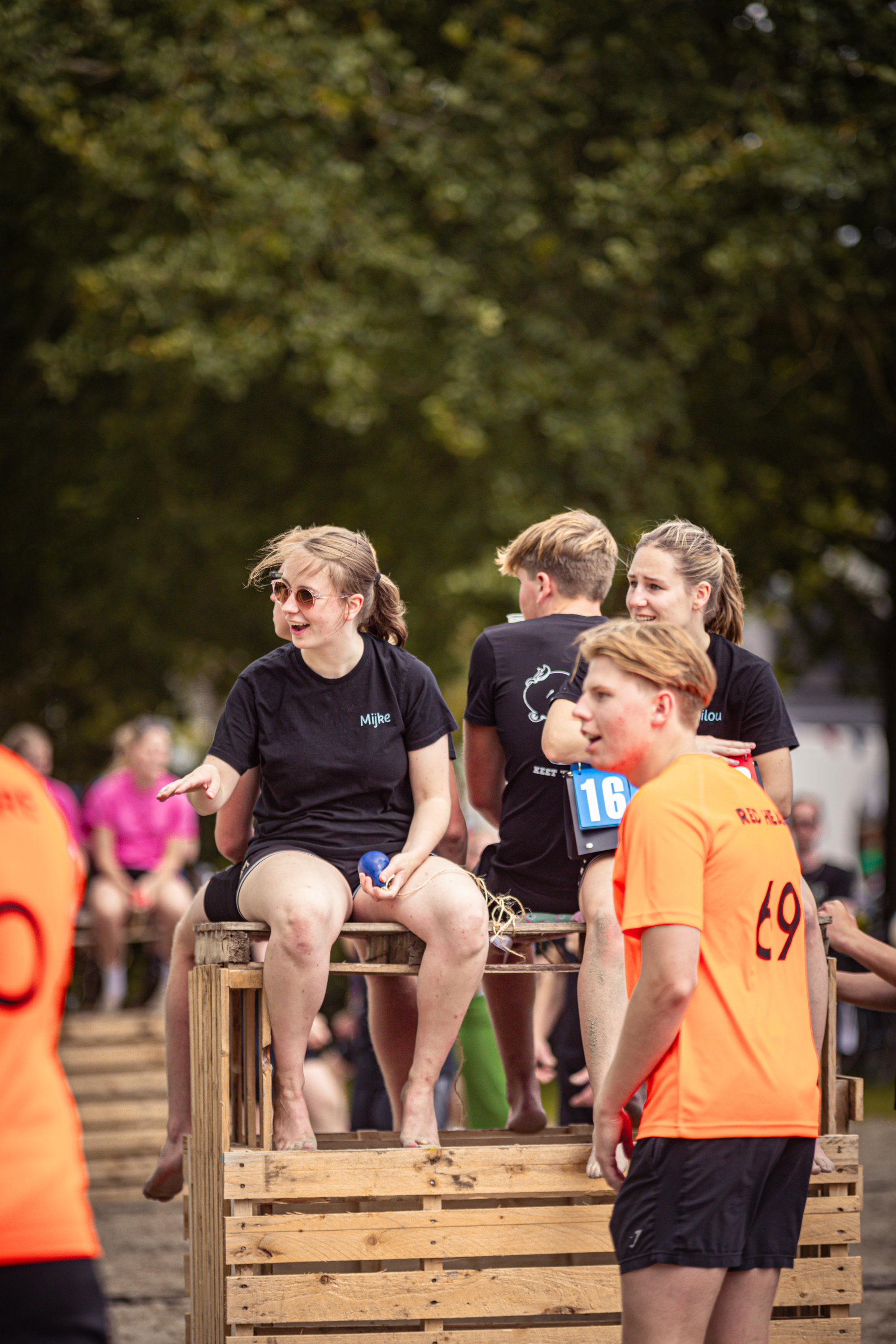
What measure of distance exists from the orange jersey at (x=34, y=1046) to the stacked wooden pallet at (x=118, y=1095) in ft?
28.8

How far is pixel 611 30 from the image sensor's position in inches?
437

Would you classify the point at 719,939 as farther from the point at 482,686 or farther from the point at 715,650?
the point at 482,686

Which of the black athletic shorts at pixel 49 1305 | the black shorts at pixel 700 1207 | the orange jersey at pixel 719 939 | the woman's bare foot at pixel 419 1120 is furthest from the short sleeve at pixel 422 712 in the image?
the black athletic shorts at pixel 49 1305

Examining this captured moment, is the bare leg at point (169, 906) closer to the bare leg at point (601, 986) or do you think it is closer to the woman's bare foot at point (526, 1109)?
the woman's bare foot at point (526, 1109)

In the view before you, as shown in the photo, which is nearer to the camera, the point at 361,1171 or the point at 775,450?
the point at 361,1171

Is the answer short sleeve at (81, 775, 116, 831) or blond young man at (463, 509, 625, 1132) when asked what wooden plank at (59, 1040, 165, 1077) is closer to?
short sleeve at (81, 775, 116, 831)

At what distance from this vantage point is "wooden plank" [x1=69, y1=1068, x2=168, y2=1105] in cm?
1067

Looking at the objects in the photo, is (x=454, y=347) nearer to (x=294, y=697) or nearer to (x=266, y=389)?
(x=266, y=389)

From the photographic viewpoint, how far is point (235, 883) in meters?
4.50

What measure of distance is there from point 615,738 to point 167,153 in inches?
345

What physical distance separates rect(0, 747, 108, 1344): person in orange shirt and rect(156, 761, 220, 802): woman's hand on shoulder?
72.5 inches

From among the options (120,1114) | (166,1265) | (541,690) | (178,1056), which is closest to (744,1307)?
(541,690)

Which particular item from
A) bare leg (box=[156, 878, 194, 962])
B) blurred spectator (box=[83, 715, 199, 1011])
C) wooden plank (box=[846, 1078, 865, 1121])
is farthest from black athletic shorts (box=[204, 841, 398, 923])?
bare leg (box=[156, 878, 194, 962])

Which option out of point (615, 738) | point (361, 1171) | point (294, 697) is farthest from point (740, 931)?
point (294, 697)
